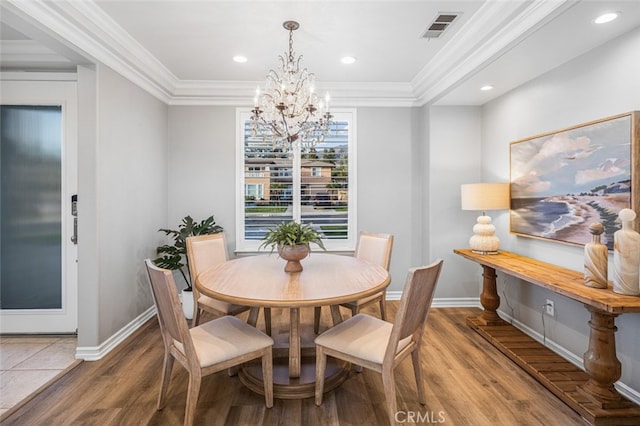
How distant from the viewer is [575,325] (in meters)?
2.47

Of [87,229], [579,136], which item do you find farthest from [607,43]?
[87,229]

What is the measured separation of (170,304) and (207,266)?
1220 mm

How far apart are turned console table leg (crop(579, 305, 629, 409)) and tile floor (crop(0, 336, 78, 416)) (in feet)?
11.9

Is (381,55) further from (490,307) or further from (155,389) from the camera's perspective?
(155,389)

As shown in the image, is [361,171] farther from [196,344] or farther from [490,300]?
[196,344]

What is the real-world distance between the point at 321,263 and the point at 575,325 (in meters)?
2.05

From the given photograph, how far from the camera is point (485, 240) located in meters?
3.12

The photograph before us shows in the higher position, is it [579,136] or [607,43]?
[607,43]

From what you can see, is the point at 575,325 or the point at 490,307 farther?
the point at 490,307

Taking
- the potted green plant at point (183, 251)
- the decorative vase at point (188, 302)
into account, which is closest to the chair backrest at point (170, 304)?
the potted green plant at point (183, 251)

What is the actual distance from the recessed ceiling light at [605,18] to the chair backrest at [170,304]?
288 centimetres

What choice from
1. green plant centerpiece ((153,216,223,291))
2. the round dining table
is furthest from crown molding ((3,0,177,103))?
the round dining table

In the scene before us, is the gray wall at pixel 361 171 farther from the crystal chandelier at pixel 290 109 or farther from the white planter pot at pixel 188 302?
the crystal chandelier at pixel 290 109

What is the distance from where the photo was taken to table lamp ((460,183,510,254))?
311cm
